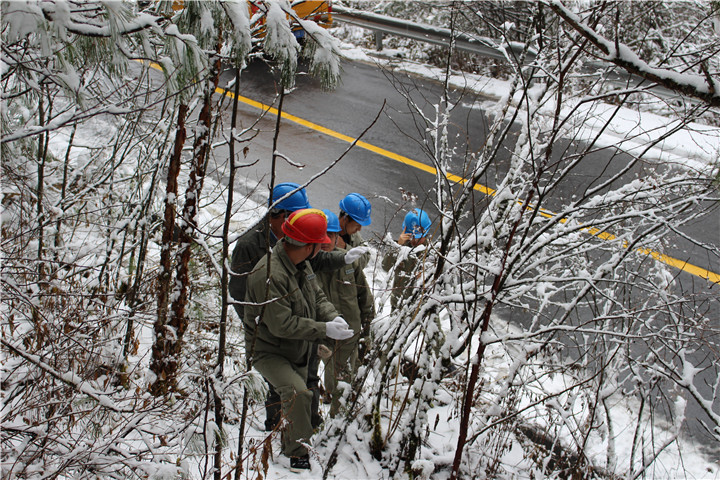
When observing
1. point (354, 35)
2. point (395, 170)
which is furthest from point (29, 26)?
point (354, 35)

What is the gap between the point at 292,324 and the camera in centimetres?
332

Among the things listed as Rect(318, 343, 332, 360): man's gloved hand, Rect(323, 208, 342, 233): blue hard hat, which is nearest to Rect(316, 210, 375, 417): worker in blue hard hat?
Rect(323, 208, 342, 233): blue hard hat

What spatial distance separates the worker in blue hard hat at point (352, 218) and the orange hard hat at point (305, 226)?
2.71 ft

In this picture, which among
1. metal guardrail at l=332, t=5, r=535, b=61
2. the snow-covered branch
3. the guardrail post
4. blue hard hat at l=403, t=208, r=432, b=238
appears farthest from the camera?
the guardrail post

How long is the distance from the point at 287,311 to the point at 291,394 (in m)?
0.53

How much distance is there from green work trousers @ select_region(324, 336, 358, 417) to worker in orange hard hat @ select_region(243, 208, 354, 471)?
0.44 metres

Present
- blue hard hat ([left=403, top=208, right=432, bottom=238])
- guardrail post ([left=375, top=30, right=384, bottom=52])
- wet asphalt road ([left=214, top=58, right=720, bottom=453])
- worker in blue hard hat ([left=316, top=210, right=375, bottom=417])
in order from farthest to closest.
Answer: guardrail post ([left=375, top=30, right=384, bottom=52]) → wet asphalt road ([left=214, top=58, right=720, bottom=453]) → blue hard hat ([left=403, top=208, right=432, bottom=238]) → worker in blue hard hat ([left=316, top=210, right=375, bottom=417])

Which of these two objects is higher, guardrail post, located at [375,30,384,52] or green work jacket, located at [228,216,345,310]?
guardrail post, located at [375,30,384,52]

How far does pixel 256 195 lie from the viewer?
23.2 ft

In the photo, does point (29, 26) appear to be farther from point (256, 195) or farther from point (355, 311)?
point (256, 195)

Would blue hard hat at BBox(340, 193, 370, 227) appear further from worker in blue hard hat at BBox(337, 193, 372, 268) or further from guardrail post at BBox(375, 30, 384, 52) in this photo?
guardrail post at BBox(375, 30, 384, 52)

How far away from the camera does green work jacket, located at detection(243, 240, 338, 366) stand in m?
3.29

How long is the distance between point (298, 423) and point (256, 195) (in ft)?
13.7

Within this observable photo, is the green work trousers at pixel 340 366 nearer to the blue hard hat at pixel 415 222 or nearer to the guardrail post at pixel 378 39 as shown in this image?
the blue hard hat at pixel 415 222
